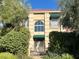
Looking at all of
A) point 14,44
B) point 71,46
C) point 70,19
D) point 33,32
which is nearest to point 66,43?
point 71,46

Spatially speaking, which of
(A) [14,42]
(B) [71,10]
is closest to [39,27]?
(A) [14,42]

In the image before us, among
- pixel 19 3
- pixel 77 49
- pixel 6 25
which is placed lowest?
pixel 77 49

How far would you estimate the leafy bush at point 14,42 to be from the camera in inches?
1032

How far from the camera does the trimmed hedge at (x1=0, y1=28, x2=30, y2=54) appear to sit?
2620 cm

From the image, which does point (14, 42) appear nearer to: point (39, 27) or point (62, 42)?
point (62, 42)

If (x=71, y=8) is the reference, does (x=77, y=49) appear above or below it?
below

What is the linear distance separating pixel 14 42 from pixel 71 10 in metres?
6.40

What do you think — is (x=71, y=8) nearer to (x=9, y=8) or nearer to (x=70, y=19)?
(x=70, y=19)

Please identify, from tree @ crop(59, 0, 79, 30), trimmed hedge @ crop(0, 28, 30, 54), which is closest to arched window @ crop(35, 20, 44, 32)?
trimmed hedge @ crop(0, 28, 30, 54)

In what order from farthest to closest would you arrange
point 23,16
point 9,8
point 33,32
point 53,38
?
point 33,32
point 23,16
point 53,38
point 9,8

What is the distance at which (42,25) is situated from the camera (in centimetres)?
5316

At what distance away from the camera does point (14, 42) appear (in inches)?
1032

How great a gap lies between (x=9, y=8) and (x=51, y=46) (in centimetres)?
597

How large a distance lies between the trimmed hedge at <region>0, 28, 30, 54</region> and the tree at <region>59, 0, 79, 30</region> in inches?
189
